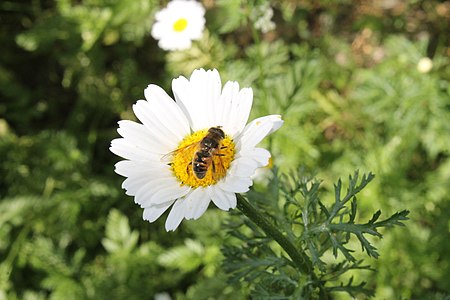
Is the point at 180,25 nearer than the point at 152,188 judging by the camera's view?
No

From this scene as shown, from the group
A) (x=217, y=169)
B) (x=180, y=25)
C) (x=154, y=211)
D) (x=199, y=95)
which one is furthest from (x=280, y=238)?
(x=180, y=25)

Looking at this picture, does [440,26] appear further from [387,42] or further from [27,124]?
[27,124]

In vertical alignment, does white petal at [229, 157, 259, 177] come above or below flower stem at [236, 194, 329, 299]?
above

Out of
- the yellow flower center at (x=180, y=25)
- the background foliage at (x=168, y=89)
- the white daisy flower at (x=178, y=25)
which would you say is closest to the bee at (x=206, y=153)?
the background foliage at (x=168, y=89)

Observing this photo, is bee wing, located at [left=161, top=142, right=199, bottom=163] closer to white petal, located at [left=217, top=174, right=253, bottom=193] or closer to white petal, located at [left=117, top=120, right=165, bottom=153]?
white petal, located at [left=117, top=120, right=165, bottom=153]

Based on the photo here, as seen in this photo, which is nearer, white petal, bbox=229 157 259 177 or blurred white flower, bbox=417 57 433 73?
white petal, bbox=229 157 259 177

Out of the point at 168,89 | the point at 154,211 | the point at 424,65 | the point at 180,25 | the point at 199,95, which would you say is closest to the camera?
the point at 154,211

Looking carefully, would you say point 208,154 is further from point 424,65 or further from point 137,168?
point 424,65

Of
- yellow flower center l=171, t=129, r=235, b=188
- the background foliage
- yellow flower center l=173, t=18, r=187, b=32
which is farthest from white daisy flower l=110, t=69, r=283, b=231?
yellow flower center l=173, t=18, r=187, b=32
